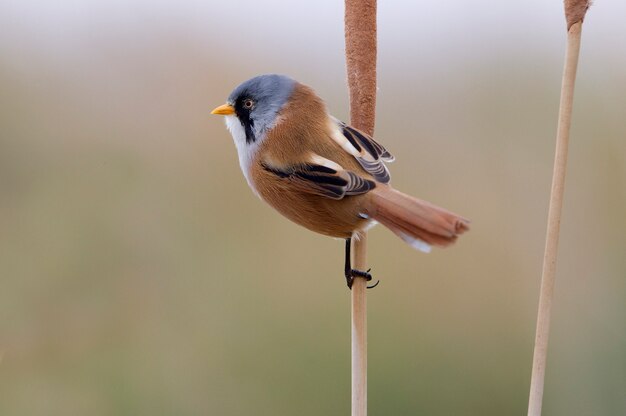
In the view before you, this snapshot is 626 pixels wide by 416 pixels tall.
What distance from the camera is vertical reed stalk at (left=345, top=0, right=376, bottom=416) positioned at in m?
0.71

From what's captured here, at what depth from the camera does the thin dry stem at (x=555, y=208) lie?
706mm

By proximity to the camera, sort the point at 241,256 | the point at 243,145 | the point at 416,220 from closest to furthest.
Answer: the point at 416,220 < the point at 243,145 < the point at 241,256

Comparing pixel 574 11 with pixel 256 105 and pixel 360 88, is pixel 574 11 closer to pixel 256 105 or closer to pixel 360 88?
pixel 360 88

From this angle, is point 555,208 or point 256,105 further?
point 256,105

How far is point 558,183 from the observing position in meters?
0.72

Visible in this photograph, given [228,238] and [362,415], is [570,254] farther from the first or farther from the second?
[362,415]

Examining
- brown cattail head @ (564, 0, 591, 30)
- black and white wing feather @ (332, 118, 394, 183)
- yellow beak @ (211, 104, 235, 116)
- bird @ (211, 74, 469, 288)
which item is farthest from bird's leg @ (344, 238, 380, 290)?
brown cattail head @ (564, 0, 591, 30)

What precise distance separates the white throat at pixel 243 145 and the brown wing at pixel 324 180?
0.13 ft

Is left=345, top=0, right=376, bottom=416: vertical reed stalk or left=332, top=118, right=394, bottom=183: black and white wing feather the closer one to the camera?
left=345, top=0, right=376, bottom=416: vertical reed stalk

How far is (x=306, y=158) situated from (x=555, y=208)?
0.34 meters

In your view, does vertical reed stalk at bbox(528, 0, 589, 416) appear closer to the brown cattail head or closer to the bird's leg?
the brown cattail head

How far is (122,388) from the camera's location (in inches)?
65.7

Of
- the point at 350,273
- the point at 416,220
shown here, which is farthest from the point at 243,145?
the point at 416,220

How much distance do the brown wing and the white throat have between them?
4 centimetres
